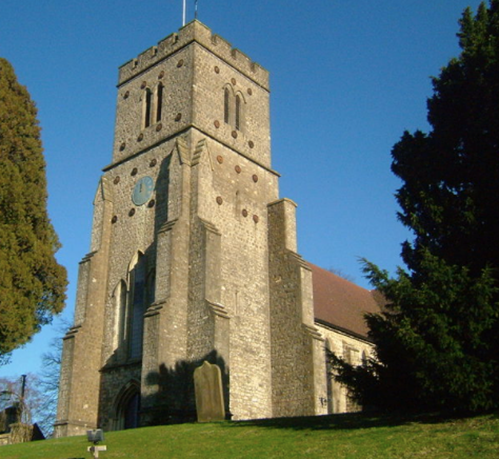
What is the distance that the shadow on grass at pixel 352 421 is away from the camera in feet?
44.9

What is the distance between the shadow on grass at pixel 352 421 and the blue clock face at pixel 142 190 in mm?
12277

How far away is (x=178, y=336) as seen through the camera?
22.4 metres

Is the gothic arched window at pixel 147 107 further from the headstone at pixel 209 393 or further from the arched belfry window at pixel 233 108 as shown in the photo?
the headstone at pixel 209 393

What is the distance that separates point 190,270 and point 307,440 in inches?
441

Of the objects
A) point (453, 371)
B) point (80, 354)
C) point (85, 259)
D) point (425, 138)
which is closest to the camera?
point (453, 371)

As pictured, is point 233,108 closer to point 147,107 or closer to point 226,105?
point 226,105

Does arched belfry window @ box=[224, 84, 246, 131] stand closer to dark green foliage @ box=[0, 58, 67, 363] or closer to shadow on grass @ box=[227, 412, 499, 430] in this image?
dark green foliage @ box=[0, 58, 67, 363]

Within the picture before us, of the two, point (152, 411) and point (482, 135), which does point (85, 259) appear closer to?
point (152, 411)

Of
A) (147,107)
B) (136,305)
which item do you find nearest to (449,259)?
(136,305)

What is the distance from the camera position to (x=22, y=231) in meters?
19.7

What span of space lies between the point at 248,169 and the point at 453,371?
17.7 metres

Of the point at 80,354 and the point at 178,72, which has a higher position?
the point at 178,72

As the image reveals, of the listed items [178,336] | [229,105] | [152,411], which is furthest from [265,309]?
[229,105]

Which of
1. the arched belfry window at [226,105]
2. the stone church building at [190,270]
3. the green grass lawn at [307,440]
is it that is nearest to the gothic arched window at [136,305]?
the stone church building at [190,270]
